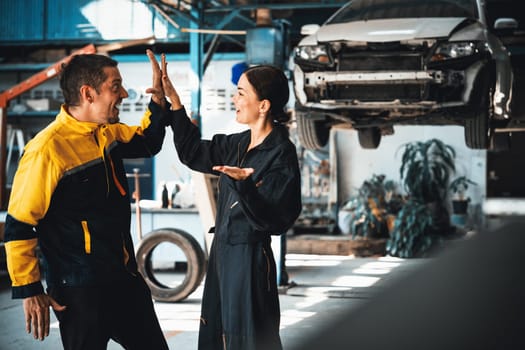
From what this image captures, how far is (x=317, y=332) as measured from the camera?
0.75 meters

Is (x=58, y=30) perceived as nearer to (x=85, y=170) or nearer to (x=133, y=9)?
(x=133, y=9)

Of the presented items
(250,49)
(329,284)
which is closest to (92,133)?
(250,49)

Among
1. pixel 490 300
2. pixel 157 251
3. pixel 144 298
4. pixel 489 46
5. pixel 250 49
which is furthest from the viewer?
pixel 157 251

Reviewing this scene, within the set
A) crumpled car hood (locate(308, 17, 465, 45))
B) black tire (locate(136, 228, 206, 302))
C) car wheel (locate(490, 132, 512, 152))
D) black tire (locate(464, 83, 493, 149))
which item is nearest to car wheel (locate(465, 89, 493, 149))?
black tire (locate(464, 83, 493, 149))

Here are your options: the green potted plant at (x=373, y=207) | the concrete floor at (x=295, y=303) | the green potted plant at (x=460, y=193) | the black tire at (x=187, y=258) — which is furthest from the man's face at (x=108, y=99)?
the green potted plant at (x=460, y=193)

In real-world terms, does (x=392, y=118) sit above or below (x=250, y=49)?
below

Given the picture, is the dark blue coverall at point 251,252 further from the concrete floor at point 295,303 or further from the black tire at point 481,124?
the black tire at point 481,124

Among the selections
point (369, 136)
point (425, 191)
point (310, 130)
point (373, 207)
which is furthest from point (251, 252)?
point (425, 191)

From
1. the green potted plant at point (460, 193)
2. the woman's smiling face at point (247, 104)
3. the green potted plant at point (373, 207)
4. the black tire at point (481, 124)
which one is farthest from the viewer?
the green potted plant at point (460, 193)

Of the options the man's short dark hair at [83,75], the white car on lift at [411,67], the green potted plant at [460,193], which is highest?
the white car on lift at [411,67]

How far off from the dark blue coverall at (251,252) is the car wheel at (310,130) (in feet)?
15.1

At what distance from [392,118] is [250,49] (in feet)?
5.64

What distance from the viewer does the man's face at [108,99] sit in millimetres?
2740

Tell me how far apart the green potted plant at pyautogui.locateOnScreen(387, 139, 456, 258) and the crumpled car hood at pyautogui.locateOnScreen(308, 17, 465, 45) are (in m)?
5.11
